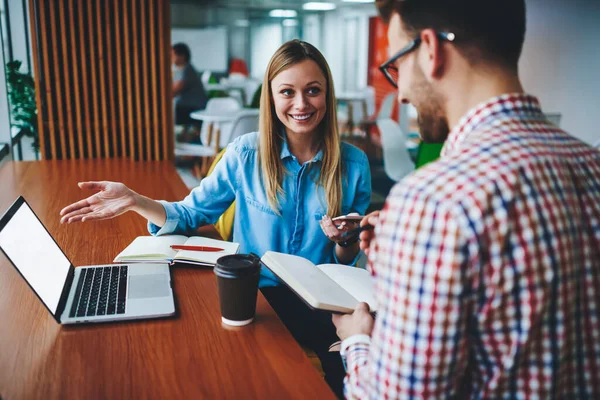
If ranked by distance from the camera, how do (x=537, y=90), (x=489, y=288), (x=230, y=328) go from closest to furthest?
(x=489, y=288)
(x=230, y=328)
(x=537, y=90)

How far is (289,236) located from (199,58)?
13375mm

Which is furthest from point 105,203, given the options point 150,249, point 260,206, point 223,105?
point 223,105

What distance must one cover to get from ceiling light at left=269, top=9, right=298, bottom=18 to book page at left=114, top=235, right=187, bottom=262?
46.0ft

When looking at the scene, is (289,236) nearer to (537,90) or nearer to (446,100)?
(446,100)

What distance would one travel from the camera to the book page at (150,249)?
1.51 metres

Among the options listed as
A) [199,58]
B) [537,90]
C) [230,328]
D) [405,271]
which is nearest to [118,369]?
[230,328]

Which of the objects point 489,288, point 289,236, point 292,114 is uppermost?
point 292,114

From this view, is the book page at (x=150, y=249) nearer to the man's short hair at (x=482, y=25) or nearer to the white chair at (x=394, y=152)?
the man's short hair at (x=482, y=25)

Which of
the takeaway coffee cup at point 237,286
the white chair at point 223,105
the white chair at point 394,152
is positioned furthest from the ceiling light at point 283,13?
the takeaway coffee cup at point 237,286

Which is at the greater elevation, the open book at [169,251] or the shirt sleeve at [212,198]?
the shirt sleeve at [212,198]

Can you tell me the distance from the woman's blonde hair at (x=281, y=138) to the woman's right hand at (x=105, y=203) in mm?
493

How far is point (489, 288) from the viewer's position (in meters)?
0.71

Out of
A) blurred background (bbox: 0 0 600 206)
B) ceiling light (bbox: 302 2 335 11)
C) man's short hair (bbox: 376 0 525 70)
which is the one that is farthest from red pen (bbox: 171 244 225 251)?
ceiling light (bbox: 302 2 335 11)

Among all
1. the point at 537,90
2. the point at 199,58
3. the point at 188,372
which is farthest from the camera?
the point at 199,58
